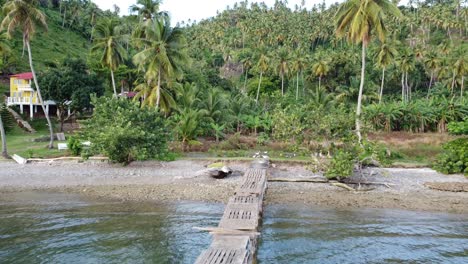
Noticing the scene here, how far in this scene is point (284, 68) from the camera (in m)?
62.3

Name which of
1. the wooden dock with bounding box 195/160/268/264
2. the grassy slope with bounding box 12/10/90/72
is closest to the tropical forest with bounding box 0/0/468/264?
the wooden dock with bounding box 195/160/268/264

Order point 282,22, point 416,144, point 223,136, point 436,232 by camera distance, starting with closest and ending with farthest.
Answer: point 436,232
point 416,144
point 223,136
point 282,22

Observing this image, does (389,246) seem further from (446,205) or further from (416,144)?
(416,144)

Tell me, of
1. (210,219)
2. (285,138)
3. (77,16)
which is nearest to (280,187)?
(285,138)

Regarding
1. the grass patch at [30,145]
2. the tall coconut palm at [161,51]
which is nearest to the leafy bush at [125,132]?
the grass patch at [30,145]

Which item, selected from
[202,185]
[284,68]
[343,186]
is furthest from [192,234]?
[284,68]

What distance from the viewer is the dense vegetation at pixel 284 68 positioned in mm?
28797

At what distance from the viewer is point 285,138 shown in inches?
961

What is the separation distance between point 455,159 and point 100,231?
18.3 m

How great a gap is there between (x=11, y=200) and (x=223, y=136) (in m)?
20.9

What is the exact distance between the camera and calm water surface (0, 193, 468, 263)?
12.2m

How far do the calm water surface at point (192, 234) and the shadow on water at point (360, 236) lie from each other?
0.03 metres

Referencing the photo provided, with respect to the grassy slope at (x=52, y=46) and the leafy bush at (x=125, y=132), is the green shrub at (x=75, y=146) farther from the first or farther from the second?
the grassy slope at (x=52, y=46)

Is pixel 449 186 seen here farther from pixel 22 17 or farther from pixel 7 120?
pixel 7 120
